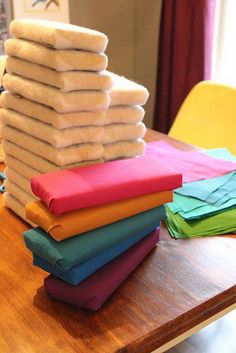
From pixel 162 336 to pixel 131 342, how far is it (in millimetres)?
56

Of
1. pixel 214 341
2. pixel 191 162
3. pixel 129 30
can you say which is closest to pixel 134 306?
pixel 191 162

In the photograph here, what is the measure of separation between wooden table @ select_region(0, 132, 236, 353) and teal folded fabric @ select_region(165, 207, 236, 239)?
31 millimetres

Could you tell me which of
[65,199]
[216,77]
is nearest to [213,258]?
[65,199]

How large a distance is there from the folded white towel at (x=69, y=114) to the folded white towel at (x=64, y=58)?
0.08 m

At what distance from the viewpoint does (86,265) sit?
682 millimetres

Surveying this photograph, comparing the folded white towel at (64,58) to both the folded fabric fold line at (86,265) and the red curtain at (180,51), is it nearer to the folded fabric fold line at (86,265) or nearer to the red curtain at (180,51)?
the folded fabric fold line at (86,265)

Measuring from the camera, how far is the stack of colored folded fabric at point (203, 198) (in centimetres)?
93

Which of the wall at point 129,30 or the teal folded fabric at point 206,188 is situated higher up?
the wall at point 129,30

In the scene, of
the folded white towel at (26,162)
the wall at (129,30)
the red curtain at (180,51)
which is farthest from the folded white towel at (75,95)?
the wall at (129,30)

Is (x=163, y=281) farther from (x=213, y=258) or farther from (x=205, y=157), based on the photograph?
(x=205, y=157)

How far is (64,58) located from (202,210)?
429mm

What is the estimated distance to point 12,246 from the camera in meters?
0.89

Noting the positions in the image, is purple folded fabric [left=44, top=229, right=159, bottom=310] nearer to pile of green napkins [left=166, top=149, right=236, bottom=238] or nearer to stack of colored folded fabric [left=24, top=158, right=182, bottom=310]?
stack of colored folded fabric [left=24, top=158, right=182, bottom=310]

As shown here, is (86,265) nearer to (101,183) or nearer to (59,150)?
(101,183)
